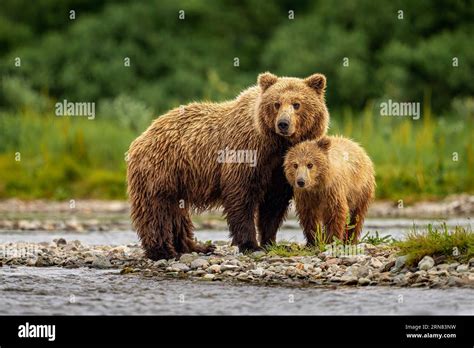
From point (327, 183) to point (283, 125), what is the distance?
0.87m

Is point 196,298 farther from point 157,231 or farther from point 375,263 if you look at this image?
point 157,231

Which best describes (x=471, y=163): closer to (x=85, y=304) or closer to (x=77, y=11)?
(x=85, y=304)

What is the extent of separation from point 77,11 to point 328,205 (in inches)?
772

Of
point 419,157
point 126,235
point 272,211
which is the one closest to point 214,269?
point 272,211

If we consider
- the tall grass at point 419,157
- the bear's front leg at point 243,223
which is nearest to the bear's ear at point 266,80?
the bear's front leg at point 243,223

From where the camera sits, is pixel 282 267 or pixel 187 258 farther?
pixel 187 258

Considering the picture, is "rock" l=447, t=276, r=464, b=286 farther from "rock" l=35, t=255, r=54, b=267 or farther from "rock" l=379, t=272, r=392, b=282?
"rock" l=35, t=255, r=54, b=267

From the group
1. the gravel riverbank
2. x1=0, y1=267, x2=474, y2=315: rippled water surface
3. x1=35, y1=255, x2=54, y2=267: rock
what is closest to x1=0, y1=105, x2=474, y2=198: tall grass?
the gravel riverbank

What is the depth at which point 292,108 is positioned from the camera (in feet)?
30.2

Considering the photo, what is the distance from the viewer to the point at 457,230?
876 cm

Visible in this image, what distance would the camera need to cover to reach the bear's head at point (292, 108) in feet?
30.1

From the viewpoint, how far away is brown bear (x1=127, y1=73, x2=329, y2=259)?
9.44m

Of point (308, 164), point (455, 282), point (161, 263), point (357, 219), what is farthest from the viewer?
point (357, 219)

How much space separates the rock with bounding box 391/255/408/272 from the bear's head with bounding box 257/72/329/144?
1.52 metres
